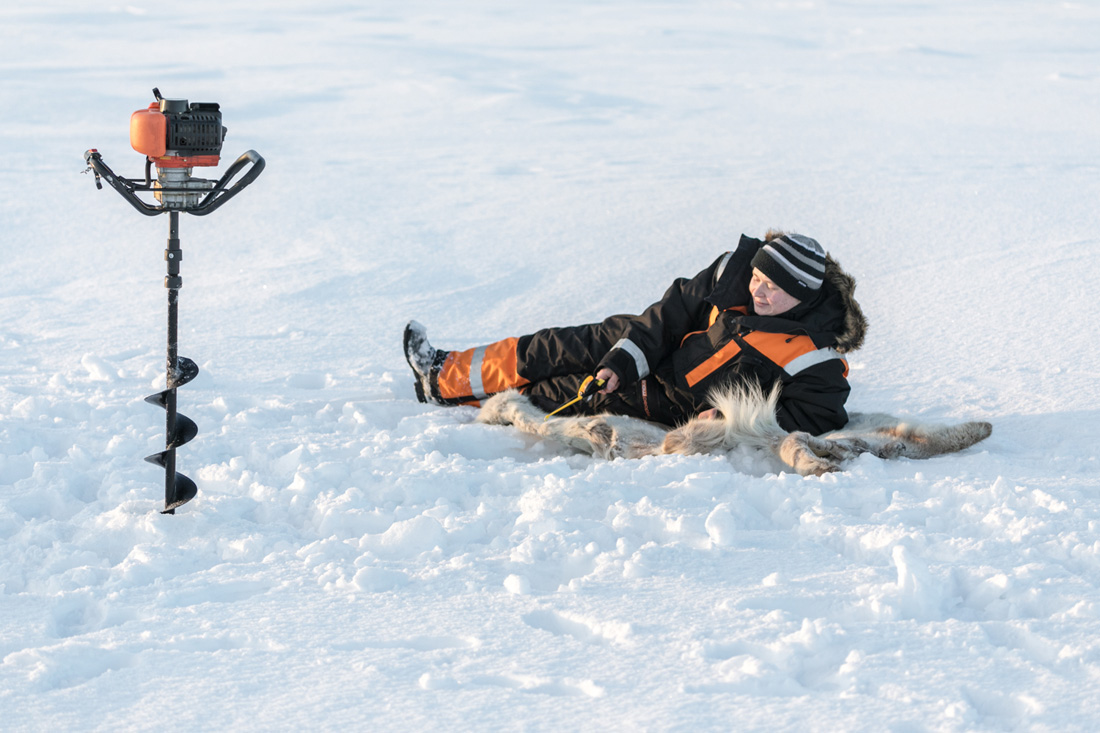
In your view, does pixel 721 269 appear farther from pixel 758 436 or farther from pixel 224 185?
pixel 224 185

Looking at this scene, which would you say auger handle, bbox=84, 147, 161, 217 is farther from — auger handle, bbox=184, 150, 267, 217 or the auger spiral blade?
the auger spiral blade

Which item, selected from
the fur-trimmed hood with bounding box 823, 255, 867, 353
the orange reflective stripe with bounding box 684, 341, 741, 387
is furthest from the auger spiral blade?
the fur-trimmed hood with bounding box 823, 255, 867, 353

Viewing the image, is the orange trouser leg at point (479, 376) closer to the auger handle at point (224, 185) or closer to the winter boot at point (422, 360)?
the winter boot at point (422, 360)

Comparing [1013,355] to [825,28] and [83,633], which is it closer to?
[83,633]

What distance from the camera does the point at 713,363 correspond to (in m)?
3.51

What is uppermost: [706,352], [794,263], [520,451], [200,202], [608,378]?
[200,202]

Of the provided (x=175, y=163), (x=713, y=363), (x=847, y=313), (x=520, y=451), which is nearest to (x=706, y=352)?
(x=713, y=363)

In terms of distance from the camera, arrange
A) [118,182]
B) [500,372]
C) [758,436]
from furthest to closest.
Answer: [500,372] → [758,436] → [118,182]

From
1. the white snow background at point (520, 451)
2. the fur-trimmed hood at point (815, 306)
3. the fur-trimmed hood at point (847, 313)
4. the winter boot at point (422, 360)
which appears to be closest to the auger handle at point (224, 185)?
the white snow background at point (520, 451)

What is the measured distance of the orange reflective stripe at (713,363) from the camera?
3.47 metres

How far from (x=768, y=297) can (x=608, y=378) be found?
620 mm

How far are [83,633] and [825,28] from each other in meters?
14.4

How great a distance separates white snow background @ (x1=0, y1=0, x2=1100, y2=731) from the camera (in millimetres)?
2008

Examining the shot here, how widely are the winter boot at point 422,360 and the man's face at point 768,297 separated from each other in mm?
1226
